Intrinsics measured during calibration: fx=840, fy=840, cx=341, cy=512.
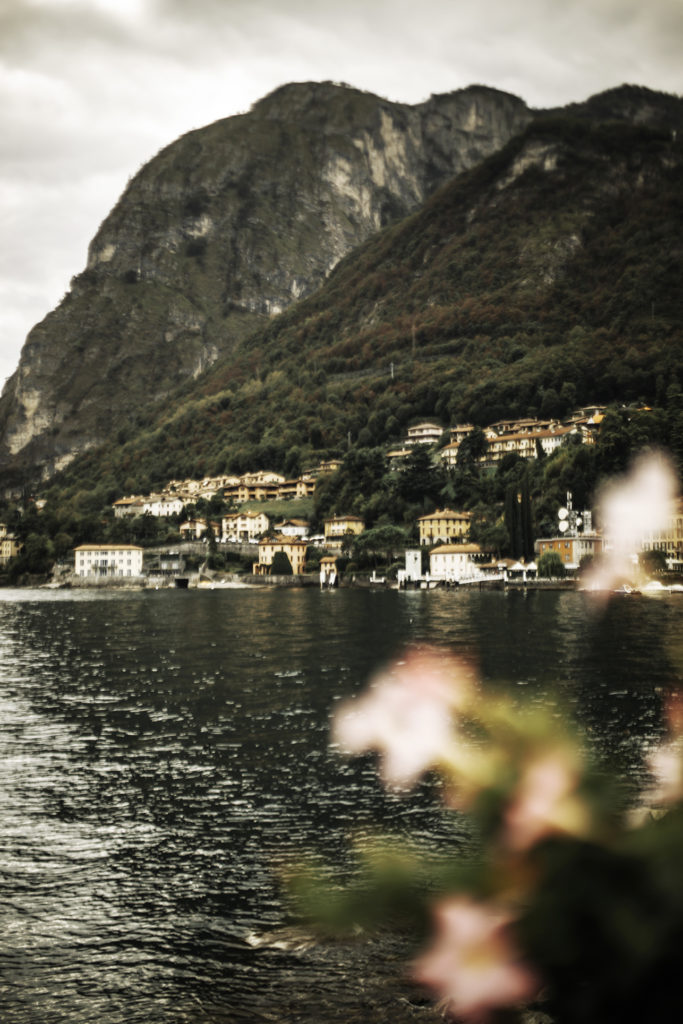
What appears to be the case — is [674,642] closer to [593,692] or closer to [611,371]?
[593,692]

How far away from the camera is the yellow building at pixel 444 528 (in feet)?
409

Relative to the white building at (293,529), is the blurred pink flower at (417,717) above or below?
below

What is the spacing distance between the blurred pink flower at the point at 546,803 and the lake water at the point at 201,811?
7.49m

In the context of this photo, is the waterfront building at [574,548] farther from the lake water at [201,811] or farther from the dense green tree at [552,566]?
the lake water at [201,811]

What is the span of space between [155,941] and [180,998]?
58.8 inches

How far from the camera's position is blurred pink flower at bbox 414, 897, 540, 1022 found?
2037 millimetres

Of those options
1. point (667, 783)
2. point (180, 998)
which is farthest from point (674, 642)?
point (667, 783)

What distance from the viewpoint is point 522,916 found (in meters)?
2.01

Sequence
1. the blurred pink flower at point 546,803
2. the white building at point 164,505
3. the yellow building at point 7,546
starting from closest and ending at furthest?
the blurred pink flower at point 546,803, the yellow building at point 7,546, the white building at point 164,505

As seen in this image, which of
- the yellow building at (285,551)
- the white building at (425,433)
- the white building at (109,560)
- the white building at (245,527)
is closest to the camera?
the yellow building at (285,551)

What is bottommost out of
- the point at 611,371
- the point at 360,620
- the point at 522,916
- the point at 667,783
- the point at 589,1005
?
the point at 360,620

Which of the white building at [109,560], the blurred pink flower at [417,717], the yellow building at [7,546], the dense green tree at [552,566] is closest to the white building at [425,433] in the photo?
the white building at [109,560]

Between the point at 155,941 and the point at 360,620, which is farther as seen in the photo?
the point at 360,620

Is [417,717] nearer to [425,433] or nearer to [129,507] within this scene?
[425,433]
